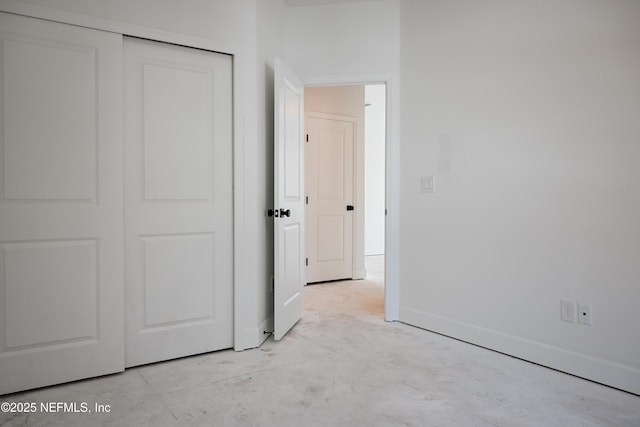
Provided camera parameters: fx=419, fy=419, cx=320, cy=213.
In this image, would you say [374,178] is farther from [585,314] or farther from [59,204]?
[59,204]

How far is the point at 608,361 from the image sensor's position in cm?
229

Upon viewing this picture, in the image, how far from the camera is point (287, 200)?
311 cm

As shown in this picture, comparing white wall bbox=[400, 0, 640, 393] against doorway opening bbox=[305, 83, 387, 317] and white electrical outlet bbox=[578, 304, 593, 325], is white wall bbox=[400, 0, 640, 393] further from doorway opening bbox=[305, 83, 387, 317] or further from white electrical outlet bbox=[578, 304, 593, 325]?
doorway opening bbox=[305, 83, 387, 317]

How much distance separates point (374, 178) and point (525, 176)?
551 centimetres

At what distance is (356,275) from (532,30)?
3415 mm

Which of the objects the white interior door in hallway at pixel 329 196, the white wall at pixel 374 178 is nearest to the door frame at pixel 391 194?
the white interior door in hallway at pixel 329 196

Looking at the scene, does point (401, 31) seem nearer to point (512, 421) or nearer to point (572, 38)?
point (572, 38)

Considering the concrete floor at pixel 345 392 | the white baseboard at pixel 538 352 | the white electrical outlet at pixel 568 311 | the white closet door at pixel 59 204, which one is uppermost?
the white closet door at pixel 59 204

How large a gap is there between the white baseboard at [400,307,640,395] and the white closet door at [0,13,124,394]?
2.20 m

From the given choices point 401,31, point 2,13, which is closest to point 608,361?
point 401,31

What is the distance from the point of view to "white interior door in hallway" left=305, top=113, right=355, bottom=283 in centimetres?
498

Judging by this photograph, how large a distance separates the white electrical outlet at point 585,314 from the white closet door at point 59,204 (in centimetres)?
264

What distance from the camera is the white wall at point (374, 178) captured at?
26.1ft

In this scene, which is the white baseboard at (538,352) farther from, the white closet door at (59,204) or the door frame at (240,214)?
the white closet door at (59,204)
